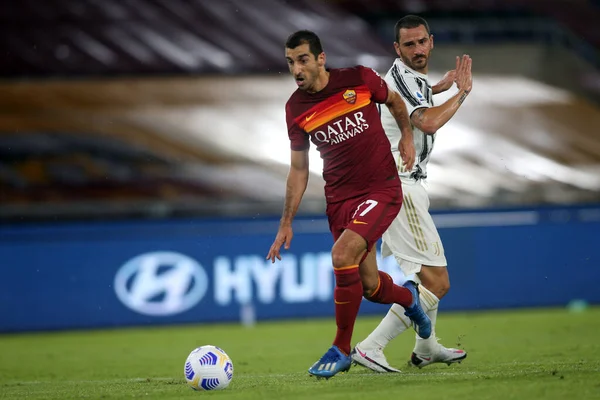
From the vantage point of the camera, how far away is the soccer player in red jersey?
5375 mm

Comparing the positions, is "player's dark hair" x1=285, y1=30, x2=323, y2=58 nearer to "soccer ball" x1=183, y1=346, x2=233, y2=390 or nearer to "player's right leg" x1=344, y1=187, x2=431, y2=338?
"player's right leg" x1=344, y1=187, x2=431, y2=338

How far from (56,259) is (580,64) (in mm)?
9499

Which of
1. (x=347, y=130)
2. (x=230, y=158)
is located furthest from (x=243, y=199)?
(x=347, y=130)

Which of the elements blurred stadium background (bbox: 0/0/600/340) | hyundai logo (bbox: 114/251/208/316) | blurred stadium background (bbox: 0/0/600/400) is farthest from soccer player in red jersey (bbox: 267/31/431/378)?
hyundai logo (bbox: 114/251/208/316)

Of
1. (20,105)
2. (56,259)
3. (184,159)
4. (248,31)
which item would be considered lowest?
(56,259)

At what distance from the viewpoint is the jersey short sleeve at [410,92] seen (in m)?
5.78

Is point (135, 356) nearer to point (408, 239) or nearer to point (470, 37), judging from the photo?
point (408, 239)

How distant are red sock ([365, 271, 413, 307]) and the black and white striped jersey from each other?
72 cm

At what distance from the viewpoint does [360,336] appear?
29.7ft

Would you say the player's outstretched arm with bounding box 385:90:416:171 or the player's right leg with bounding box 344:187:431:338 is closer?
the player's right leg with bounding box 344:187:431:338

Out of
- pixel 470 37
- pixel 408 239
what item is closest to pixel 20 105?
pixel 470 37

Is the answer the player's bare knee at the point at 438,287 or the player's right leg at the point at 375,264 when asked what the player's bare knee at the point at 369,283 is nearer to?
the player's right leg at the point at 375,264

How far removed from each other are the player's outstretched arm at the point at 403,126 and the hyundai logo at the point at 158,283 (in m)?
5.65

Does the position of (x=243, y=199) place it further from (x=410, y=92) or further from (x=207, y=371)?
(x=207, y=371)
